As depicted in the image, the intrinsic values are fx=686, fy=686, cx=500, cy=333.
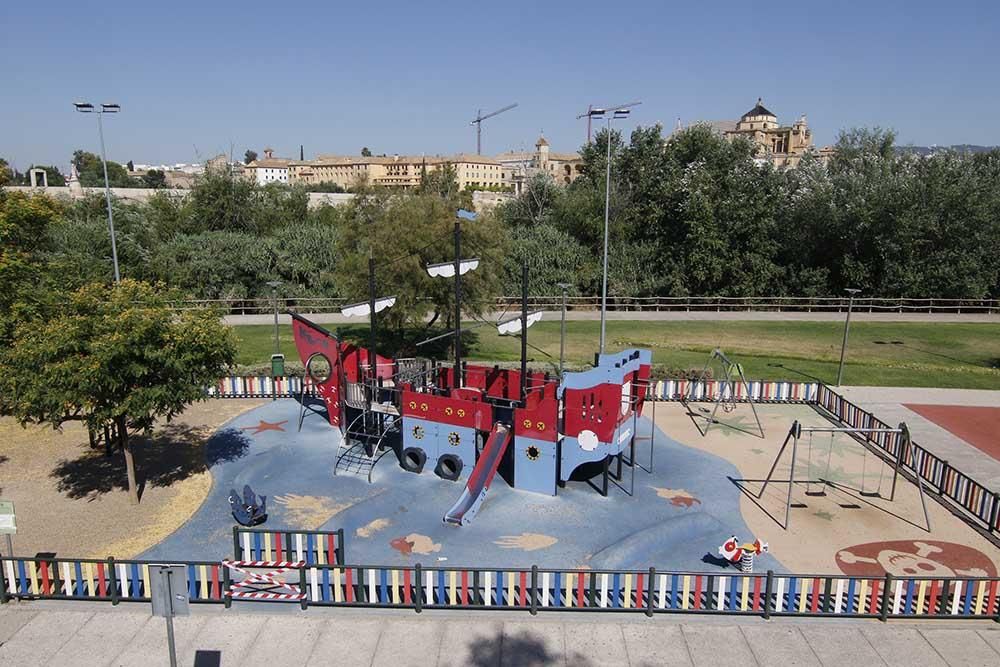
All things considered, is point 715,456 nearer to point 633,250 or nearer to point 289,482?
point 289,482

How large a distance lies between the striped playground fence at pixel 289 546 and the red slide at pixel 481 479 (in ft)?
9.89

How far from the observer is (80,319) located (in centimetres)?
1546

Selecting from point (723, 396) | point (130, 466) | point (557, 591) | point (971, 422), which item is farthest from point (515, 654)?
point (971, 422)

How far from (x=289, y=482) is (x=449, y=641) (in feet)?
27.7

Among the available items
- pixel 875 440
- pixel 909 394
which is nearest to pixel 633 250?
pixel 909 394

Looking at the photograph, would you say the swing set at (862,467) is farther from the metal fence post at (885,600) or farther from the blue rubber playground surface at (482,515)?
the metal fence post at (885,600)

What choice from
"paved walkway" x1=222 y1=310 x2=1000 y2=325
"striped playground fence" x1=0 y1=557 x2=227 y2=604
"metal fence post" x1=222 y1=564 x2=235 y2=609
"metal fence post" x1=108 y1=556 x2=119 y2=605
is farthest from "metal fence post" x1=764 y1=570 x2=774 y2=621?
"paved walkway" x1=222 y1=310 x2=1000 y2=325

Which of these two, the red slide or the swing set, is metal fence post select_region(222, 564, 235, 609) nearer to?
the red slide

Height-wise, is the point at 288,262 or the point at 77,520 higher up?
the point at 288,262

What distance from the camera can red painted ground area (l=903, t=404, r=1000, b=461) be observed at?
73.3 ft

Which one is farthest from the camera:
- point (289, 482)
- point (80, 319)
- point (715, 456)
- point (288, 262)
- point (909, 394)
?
point (288, 262)

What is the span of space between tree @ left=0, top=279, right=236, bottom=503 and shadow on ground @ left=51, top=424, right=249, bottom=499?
5.62 feet

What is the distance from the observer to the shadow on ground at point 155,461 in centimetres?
1827

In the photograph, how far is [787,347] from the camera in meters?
36.8
